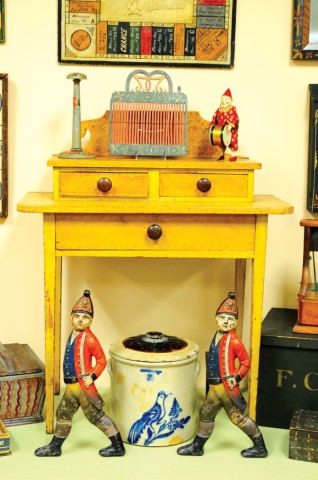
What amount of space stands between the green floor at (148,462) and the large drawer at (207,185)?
2.80 ft

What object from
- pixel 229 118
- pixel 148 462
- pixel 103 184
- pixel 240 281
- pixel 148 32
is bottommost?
pixel 148 462

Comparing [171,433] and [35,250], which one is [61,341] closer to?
[35,250]

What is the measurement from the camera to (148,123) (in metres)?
2.79

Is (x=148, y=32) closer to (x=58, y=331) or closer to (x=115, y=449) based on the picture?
(x=58, y=331)

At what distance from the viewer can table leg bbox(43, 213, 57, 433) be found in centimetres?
259

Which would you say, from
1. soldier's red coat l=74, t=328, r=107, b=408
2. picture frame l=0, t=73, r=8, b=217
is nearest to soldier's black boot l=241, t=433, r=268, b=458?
soldier's red coat l=74, t=328, r=107, b=408

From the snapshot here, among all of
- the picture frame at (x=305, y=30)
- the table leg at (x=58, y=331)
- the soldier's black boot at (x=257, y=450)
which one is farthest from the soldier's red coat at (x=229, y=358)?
the picture frame at (x=305, y=30)

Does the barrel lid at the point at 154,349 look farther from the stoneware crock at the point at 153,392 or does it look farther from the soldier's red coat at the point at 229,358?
the soldier's red coat at the point at 229,358

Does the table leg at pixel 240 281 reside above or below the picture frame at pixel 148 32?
below

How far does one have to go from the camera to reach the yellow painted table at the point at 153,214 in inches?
102

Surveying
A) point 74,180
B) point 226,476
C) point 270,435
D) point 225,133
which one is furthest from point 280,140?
point 226,476

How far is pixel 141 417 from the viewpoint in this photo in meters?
2.64

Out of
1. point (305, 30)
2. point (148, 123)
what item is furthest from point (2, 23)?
point (305, 30)

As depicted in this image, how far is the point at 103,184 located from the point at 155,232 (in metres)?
0.26
